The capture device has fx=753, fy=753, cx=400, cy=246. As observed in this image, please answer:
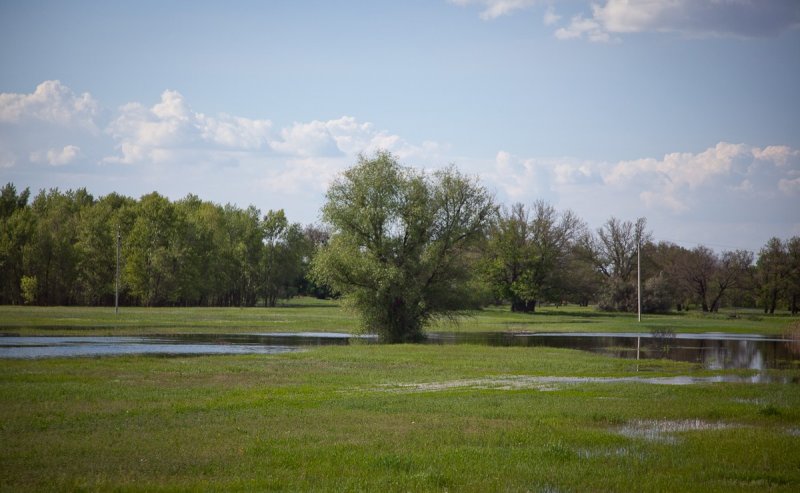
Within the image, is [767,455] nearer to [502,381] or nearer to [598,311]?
[502,381]

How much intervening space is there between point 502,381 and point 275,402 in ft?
37.4

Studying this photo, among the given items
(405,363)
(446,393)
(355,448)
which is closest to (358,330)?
(405,363)

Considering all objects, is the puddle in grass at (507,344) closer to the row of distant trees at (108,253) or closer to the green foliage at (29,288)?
the row of distant trees at (108,253)

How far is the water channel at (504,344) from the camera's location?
146ft

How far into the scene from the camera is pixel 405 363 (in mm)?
39281

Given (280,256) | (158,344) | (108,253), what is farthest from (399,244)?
(280,256)

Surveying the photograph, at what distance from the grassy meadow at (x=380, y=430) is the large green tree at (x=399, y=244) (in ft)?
74.4

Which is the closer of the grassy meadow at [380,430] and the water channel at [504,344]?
the grassy meadow at [380,430]

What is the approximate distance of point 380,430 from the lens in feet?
63.4

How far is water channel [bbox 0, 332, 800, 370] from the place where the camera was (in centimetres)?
4438

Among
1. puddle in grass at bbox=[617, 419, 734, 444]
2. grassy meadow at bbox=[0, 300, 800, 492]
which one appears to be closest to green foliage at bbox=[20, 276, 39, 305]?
grassy meadow at bbox=[0, 300, 800, 492]

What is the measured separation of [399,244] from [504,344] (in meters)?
11.5

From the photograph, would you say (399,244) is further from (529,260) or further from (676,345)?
(529,260)

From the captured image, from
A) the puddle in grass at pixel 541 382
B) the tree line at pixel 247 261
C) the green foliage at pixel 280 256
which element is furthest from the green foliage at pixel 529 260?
the puddle in grass at pixel 541 382
